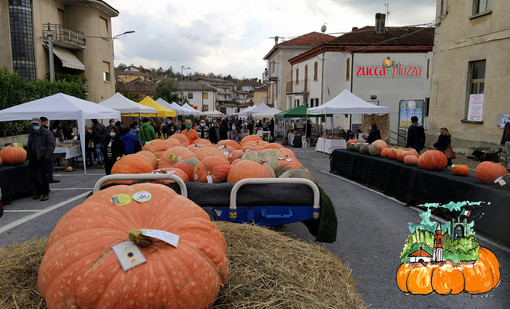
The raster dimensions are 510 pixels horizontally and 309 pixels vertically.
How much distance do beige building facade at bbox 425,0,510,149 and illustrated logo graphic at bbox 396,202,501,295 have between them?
12.1 meters

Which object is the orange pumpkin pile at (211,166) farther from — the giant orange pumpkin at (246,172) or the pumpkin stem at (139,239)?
the pumpkin stem at (139,239)

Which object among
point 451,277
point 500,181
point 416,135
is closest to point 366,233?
point 500,181

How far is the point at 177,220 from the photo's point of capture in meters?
2.35

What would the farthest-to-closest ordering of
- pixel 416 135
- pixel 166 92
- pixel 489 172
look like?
pixel 166 92 → pixel 416 135 → pixel 489 172

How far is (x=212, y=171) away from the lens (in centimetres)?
514

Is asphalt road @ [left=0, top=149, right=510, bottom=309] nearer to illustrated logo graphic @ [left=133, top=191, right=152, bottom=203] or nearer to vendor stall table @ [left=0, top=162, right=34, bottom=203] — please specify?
vendor stall table @ [left=0, top=162, right=34, bottom=203]

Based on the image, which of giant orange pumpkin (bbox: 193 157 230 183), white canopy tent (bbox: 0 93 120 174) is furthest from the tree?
giant orange pumpkin (bbox: 193 157 230 183)

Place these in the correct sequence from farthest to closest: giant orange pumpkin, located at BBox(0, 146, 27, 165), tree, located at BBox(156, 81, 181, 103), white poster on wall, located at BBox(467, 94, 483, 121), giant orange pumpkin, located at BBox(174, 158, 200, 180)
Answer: tree, located at BBox(156, 81, 181, 103), white poster on wall, located at BBox(467, 94, 483, 121), giant orange pumpkin, located at BBox(0, 146, 27, 165), giant orange pumpkin, located at BBox(174, 158, 200, 180)

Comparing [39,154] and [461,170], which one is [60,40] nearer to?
[39,154]

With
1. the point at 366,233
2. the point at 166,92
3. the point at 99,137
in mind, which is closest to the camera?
the point at 366,233

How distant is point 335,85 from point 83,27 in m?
22.1

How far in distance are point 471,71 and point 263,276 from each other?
1616 cm

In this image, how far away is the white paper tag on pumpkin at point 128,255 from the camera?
1896 mm

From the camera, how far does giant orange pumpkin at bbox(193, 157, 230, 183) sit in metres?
5.04
